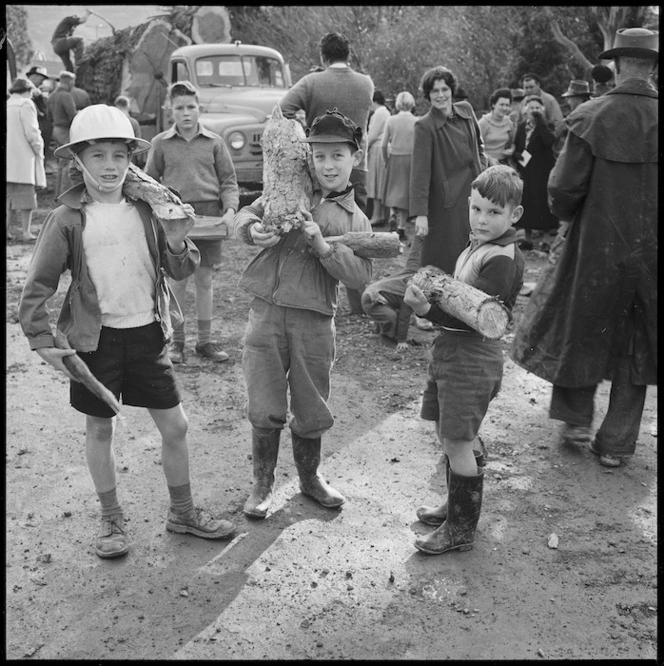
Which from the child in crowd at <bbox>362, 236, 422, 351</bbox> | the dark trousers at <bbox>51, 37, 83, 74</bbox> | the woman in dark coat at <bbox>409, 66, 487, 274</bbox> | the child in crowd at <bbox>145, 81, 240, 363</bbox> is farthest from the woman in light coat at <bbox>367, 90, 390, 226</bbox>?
the dark trousers at <bbox>51, 37, 83, 74</bbox>

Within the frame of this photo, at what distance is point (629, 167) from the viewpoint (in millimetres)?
4164

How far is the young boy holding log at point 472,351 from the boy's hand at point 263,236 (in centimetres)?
66

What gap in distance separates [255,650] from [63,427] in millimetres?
2457

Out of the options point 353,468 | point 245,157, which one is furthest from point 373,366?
point 245,157

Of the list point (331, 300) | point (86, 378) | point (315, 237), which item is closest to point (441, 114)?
point (331, 300)

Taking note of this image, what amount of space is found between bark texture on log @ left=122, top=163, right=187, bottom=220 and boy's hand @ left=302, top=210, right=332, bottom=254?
0.51 metres

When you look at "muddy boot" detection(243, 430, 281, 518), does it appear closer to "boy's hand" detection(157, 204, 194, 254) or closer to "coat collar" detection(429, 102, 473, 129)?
"boy's hand" detection(157, 204, 194, 254)

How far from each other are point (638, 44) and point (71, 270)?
10.5ft

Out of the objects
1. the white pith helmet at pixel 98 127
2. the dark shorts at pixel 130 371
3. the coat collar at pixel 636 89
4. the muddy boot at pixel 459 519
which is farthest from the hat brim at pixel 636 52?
the dark shorts at pixel 130 371

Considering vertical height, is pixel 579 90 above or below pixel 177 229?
above

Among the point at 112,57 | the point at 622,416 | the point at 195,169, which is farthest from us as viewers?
the point at 112,57

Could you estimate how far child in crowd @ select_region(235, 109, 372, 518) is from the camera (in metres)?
3.45

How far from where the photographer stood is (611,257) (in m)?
4.21

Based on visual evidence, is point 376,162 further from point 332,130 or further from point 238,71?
point 332,130
